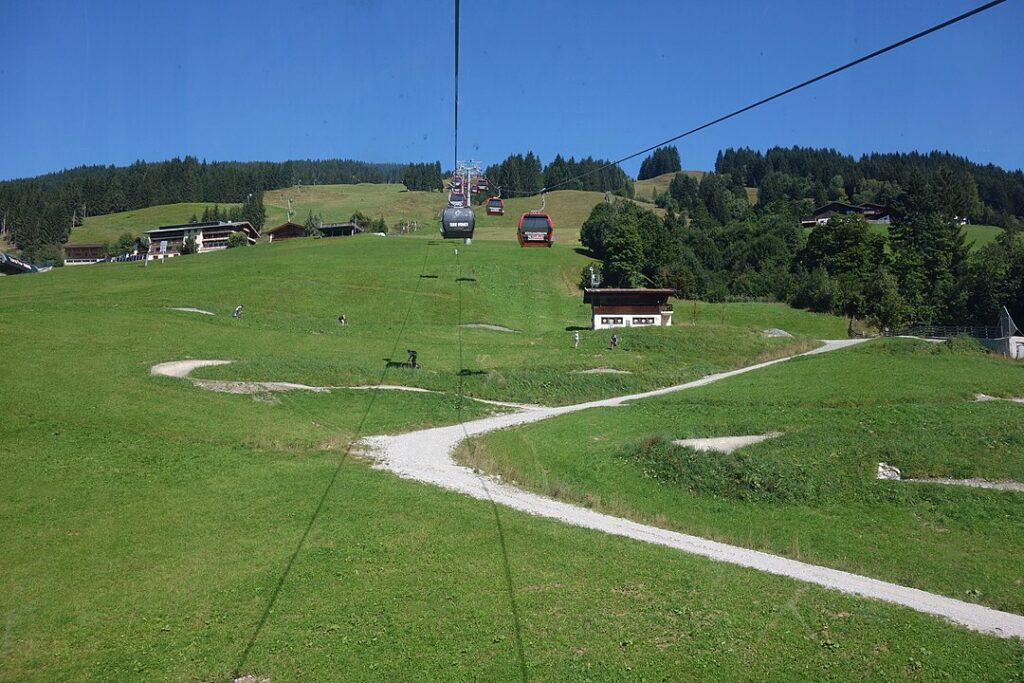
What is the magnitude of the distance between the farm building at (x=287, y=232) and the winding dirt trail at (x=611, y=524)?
5390 inches

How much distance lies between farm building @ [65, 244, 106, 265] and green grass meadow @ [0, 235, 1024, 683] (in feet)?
410

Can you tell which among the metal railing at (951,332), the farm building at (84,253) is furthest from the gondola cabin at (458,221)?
the farm building at (84,253)

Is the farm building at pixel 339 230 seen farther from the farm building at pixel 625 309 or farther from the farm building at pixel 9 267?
the farm building at pixel 625 309

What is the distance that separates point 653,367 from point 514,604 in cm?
4754

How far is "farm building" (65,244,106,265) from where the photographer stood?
16538 centimetres

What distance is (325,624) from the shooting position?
13984mm

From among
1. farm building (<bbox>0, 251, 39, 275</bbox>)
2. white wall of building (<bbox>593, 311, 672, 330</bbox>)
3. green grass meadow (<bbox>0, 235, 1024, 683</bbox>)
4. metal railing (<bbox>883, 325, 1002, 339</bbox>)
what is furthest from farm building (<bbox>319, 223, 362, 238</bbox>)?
metal railing (<bbox>883, 325, 1002, 339</bbox>)

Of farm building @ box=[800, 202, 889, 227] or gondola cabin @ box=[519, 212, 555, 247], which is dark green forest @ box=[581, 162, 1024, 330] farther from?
gondola cabin @ box=[519, 212, 555, 247]

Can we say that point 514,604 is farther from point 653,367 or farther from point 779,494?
point 653,367

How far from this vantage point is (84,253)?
16612 centimetres

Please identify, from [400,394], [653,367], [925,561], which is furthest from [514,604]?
[653,367]

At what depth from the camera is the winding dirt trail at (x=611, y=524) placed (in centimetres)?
1695

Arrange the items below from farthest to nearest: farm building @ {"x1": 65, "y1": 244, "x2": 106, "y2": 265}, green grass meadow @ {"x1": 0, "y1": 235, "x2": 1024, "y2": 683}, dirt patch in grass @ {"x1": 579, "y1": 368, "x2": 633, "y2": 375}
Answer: farm building @ {"x1": 65, "y1": 244, "x2": 106, "y2": 265}
dirt patch in grass @ {"x1": 579, "y1": 368, "x2": 633, "y2": 375}
green grass meadow @ {"x1": 0, "y1": 235, "x2": 1024, "y2": 683}

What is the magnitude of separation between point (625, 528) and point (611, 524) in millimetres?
Answer: 567
